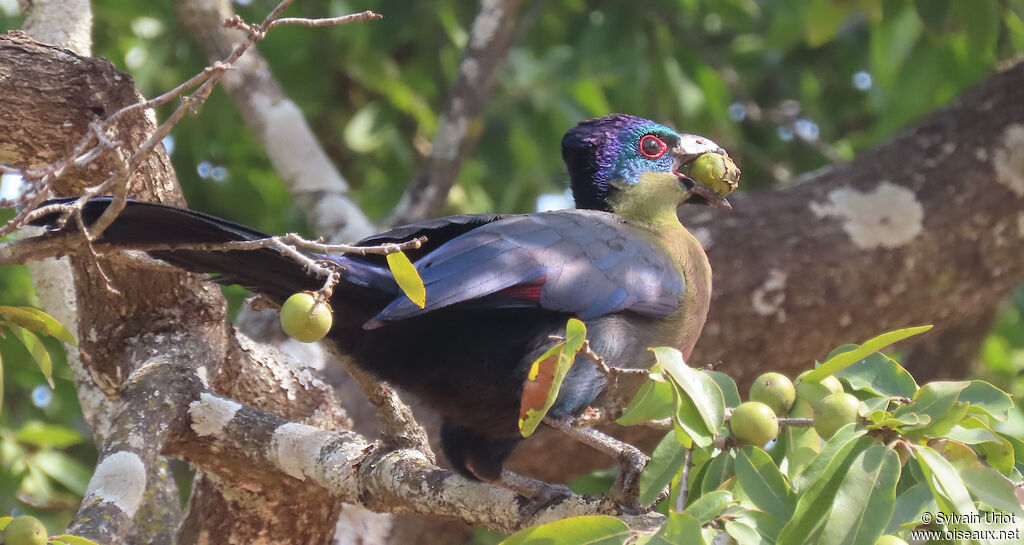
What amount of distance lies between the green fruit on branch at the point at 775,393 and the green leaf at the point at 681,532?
367mm

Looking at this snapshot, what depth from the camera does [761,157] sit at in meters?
5.29

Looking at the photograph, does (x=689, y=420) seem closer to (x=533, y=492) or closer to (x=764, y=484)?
(x=764, y=484)

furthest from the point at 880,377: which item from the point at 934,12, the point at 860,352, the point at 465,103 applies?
the point at 465,103

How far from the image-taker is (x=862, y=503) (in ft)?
4.63

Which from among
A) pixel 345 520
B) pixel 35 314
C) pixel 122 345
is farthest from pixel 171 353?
pixel 345 520

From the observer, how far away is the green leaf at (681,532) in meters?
1.35

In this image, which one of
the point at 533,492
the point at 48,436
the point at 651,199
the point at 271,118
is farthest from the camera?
the point at 271,118

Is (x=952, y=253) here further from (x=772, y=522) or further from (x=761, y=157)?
(x=772, y=522)

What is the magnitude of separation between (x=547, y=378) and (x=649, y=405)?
0.19m

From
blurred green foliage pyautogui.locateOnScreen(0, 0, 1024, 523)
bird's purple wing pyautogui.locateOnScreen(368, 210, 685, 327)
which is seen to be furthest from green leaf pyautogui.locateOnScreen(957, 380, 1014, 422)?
blurred green foliage pyautogui.locateOnScreen(0, 0, 1024, 523)

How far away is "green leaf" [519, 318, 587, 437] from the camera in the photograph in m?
1.53

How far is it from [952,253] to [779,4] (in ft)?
4.45

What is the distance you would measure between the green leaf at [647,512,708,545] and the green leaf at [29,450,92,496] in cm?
290

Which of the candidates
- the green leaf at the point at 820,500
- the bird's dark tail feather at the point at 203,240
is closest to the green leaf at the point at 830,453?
the green leaf at the point at 820,500
